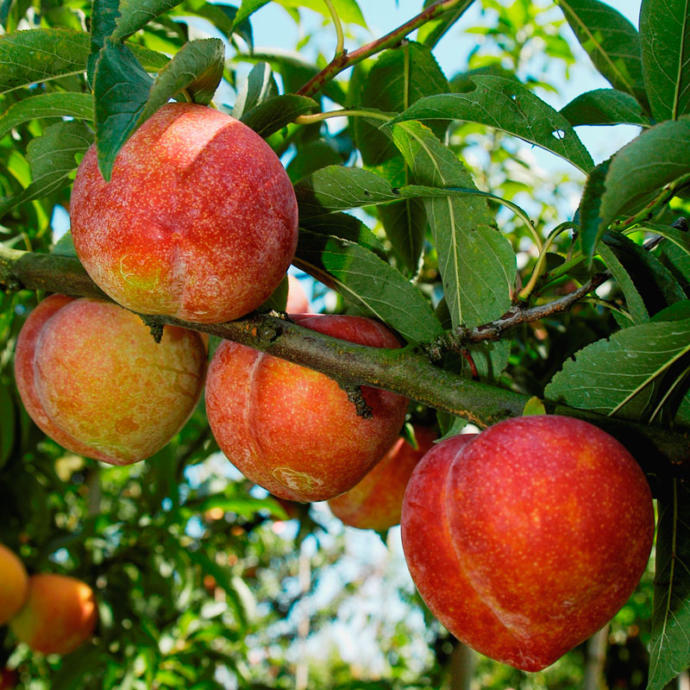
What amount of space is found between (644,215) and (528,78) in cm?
163

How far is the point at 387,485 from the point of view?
163cm

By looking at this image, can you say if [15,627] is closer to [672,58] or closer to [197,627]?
[197,627]

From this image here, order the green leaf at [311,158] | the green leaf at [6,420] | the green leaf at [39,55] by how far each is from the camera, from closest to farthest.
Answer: the green leaf at [39,55] → the green leaf at [311,158] → the green leaf at [6,420]

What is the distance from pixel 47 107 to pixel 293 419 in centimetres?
60

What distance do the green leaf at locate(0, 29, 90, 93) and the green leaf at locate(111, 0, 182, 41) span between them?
232 millimetres

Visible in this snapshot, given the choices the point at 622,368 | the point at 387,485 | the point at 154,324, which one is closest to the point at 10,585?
the point at 387,485

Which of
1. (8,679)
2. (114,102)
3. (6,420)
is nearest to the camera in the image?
(114,102)

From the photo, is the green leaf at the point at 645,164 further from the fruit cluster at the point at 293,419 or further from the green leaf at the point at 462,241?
the green leaf at the point at 462,241

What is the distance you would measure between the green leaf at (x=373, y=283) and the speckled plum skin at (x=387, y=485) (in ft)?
1.61

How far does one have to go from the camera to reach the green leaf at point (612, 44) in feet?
4.13

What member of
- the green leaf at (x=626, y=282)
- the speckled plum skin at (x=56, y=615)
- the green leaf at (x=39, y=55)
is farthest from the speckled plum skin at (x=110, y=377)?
the speckled plum skin at (x=56, y=615)

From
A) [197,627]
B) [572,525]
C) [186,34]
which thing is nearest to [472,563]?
[572,525]

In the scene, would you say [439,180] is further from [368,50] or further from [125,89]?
[125,89]

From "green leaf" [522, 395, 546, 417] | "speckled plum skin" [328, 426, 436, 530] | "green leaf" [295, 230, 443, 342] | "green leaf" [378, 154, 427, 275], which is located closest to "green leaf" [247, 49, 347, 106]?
"green leaf" [378, 154, 427, 275]
